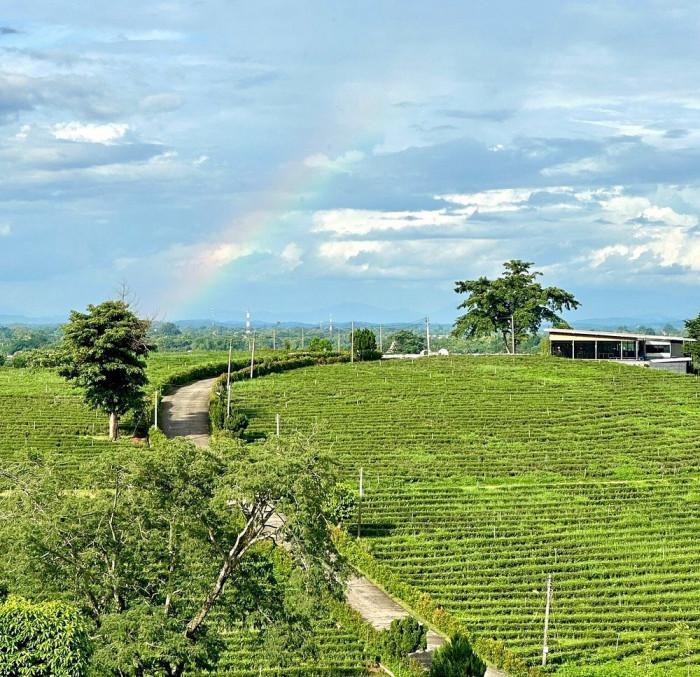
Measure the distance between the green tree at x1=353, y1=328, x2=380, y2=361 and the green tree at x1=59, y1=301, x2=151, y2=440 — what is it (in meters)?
38.5

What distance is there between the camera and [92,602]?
28.8 m

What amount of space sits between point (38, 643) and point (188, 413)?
54.4m

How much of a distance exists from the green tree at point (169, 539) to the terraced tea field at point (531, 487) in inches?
189

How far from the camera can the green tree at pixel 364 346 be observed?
107 m

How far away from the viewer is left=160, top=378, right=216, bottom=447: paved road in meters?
71.8

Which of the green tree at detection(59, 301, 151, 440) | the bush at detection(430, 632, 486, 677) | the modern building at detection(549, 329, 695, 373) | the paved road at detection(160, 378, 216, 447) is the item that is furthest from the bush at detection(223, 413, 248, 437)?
the modern building at detection(549, 329, 695, 373)

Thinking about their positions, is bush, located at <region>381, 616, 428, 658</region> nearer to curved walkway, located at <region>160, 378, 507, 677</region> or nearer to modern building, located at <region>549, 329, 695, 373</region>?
curved walkway, located at <region>160, 378, 507, 677</region>

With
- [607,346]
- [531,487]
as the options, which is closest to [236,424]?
[531,487]

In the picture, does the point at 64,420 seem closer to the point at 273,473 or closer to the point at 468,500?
the point at 468,500

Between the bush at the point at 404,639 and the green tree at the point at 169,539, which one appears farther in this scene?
the bush at the point at 404,639

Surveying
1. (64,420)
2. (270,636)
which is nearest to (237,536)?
(270,636)

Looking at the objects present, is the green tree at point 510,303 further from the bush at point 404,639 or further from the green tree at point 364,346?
the bush at point 404,639

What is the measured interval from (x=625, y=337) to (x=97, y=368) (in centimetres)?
6074

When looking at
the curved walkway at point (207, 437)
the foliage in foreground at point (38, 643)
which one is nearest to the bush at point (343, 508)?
the curved walkway at point (207, 437)
